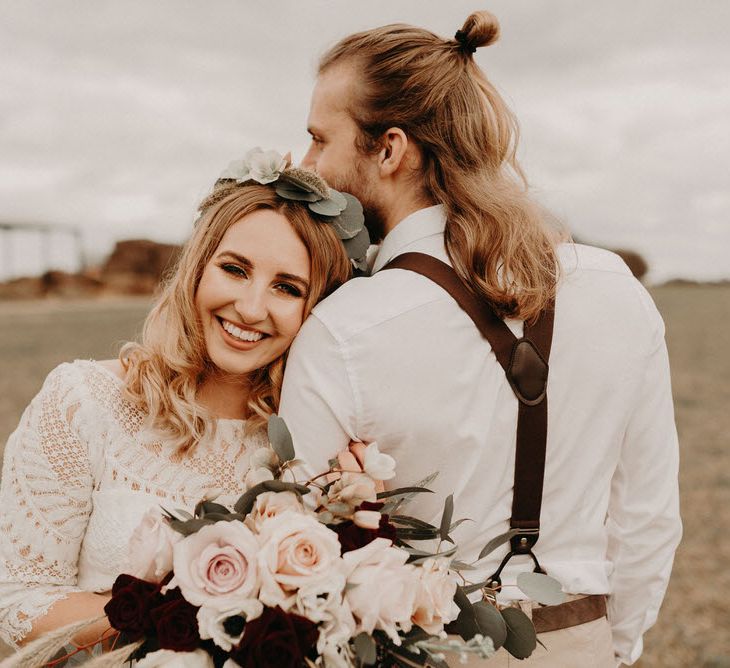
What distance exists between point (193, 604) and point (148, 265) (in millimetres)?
62715

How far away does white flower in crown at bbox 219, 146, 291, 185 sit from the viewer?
239cm

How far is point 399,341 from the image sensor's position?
192cm

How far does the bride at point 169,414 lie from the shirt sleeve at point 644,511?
97 cm

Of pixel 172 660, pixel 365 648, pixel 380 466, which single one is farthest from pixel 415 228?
pixel 172 660

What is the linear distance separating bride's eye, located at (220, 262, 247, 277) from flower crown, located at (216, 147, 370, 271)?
26 centimetres

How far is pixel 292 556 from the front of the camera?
1417 millimetres

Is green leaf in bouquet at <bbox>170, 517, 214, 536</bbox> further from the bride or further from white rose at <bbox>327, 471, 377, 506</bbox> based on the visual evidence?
the bride

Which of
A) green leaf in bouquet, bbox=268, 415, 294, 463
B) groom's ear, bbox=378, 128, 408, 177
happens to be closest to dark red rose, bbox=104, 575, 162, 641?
green leaf in bouquet, bbox=268, 415, 294, 463

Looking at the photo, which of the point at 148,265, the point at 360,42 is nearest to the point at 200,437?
the point at 360,42

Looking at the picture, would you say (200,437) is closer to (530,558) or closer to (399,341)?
(399,341)

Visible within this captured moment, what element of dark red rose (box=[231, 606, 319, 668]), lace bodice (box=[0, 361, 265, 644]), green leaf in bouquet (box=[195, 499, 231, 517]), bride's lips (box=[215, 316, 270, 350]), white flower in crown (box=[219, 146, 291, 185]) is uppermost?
white flower in crown (box=[219, 146, 291, 185])

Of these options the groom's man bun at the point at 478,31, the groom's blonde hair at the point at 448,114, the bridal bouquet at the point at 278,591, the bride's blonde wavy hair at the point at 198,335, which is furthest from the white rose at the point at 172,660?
the groom's man bun at the point at 478,31

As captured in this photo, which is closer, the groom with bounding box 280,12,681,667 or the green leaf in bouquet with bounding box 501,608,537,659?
the green leaf in bouquet with bounding box 501,608,537,659

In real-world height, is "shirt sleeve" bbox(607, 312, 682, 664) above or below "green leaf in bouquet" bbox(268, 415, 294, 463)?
below
